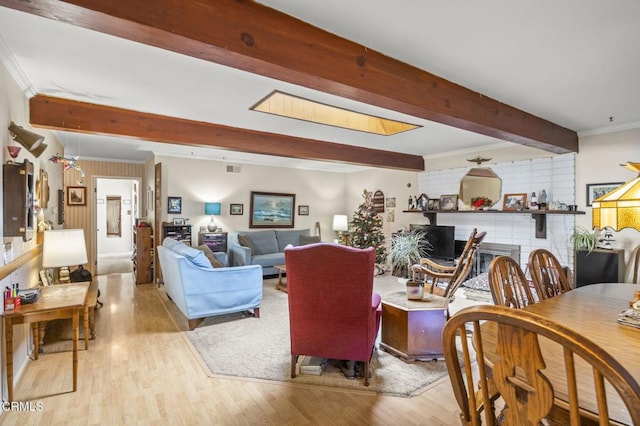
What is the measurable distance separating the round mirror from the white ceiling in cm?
154

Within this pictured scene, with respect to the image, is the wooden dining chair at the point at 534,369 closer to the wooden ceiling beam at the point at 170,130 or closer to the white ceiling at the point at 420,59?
the white ceiling at the point at 420,59

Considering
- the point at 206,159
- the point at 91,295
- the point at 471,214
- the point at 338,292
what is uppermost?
the point at 206,159

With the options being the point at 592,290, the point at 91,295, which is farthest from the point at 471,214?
the point at 91,295

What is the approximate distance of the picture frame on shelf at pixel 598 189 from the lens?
13.5 ft

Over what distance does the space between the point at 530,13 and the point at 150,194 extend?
678 cm

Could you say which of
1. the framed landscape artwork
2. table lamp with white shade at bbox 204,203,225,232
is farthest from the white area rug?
the framed landscape artwork

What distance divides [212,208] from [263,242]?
1.24m

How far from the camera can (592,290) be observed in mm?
2451

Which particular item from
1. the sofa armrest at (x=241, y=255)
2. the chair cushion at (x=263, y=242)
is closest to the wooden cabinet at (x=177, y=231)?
the sofa armrest at (x=241, y=255)

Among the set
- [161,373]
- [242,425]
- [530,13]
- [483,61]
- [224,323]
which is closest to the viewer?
[530,13]

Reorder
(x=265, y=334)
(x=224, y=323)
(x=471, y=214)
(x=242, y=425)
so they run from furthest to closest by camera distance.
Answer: (x=471, y=214)
(x=224, y=323)
(x=265, y=334)
(x=242, y=425)

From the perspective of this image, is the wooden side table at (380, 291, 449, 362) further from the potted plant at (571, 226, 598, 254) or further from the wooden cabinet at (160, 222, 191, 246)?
the wooden cabinet at (160, 222, 191, 246)

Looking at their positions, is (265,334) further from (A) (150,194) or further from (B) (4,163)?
(A) (150,194)

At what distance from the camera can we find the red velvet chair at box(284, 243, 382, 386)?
245 cm
